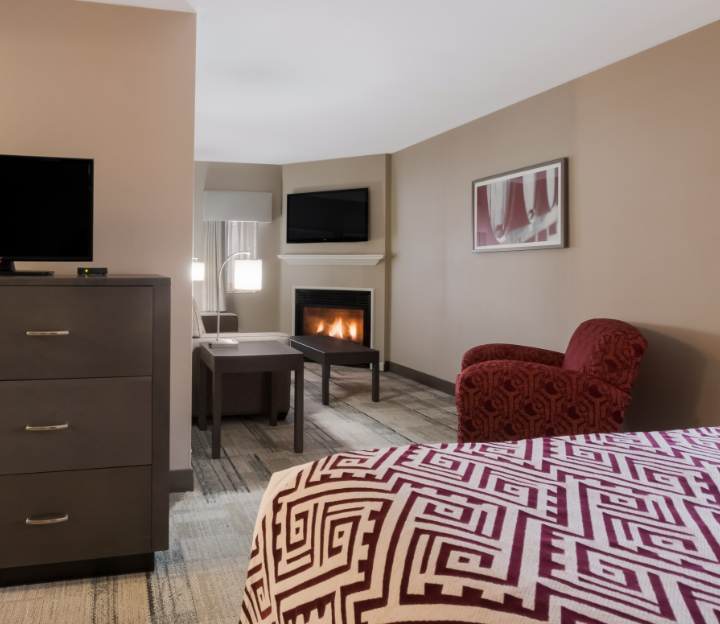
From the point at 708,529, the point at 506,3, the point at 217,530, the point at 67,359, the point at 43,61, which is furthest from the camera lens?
the point at 506,3

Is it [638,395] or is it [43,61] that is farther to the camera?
[638,395]

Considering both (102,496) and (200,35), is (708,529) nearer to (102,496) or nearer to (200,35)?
(102,496)

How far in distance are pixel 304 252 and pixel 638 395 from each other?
4.48 m

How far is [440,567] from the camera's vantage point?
786 millimetres

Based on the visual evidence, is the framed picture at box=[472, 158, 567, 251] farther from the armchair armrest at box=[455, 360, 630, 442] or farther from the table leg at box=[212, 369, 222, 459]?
the table leg at box=[212, 369, 222, 459]

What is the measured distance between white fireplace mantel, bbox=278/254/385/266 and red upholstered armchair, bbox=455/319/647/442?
11.9ft

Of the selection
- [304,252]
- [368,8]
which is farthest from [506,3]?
[304,252]

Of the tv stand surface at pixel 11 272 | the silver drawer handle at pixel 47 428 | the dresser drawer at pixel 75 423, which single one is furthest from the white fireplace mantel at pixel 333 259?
the silver drawer handle at pixel 47 428

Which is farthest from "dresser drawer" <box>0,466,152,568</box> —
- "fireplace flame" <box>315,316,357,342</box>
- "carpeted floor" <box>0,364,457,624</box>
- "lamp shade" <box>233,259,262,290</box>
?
"fireplace flame" <box>315,316,357,342</box>

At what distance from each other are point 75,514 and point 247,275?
2687mm

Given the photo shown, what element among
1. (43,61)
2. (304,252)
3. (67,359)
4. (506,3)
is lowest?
(67,359)

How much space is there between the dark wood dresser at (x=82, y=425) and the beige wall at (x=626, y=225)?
8.64 ft

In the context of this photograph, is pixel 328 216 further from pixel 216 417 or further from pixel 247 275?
pixel 216 417

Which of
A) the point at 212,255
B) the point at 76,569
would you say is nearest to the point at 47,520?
the point at 76,569
